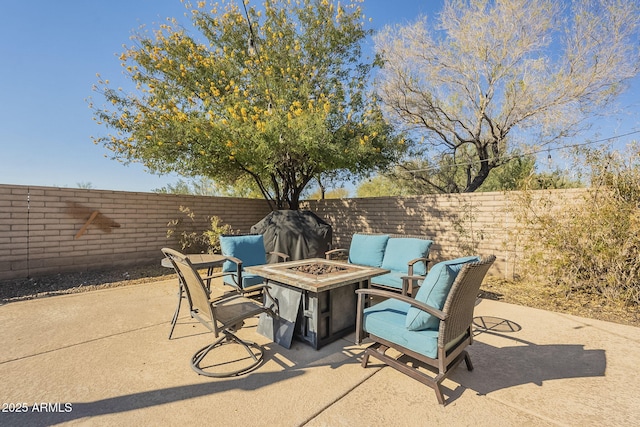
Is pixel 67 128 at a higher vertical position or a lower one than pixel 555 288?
higher

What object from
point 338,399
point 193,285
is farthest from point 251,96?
point 338,399

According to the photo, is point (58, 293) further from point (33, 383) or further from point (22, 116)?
point (22, 116)

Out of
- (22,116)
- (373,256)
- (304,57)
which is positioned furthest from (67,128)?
(373,256)

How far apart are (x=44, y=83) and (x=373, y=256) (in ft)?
27.3

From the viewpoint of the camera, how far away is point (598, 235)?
4219mm

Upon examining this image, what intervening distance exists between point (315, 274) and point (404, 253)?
5.77 ft

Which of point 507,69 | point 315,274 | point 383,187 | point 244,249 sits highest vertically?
point 507,69

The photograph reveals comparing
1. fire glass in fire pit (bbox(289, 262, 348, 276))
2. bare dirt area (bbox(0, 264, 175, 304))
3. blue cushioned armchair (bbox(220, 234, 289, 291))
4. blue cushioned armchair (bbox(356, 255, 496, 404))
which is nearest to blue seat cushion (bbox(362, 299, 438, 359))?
blue cushioned armchair (bbox(356, 255, 496, 404))

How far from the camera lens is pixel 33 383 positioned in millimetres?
2266

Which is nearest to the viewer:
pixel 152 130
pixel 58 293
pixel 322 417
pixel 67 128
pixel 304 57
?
pixel 322 417

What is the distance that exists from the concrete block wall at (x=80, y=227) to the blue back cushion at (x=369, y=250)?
14.6 ft

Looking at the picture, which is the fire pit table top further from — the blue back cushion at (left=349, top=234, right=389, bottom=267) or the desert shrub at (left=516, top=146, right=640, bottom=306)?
the desert shrub at (left=516, top=146, right=640, bottom=306)

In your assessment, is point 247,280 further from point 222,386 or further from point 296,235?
point 296,235

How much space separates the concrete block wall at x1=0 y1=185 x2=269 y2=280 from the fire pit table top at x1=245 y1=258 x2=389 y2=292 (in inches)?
173
